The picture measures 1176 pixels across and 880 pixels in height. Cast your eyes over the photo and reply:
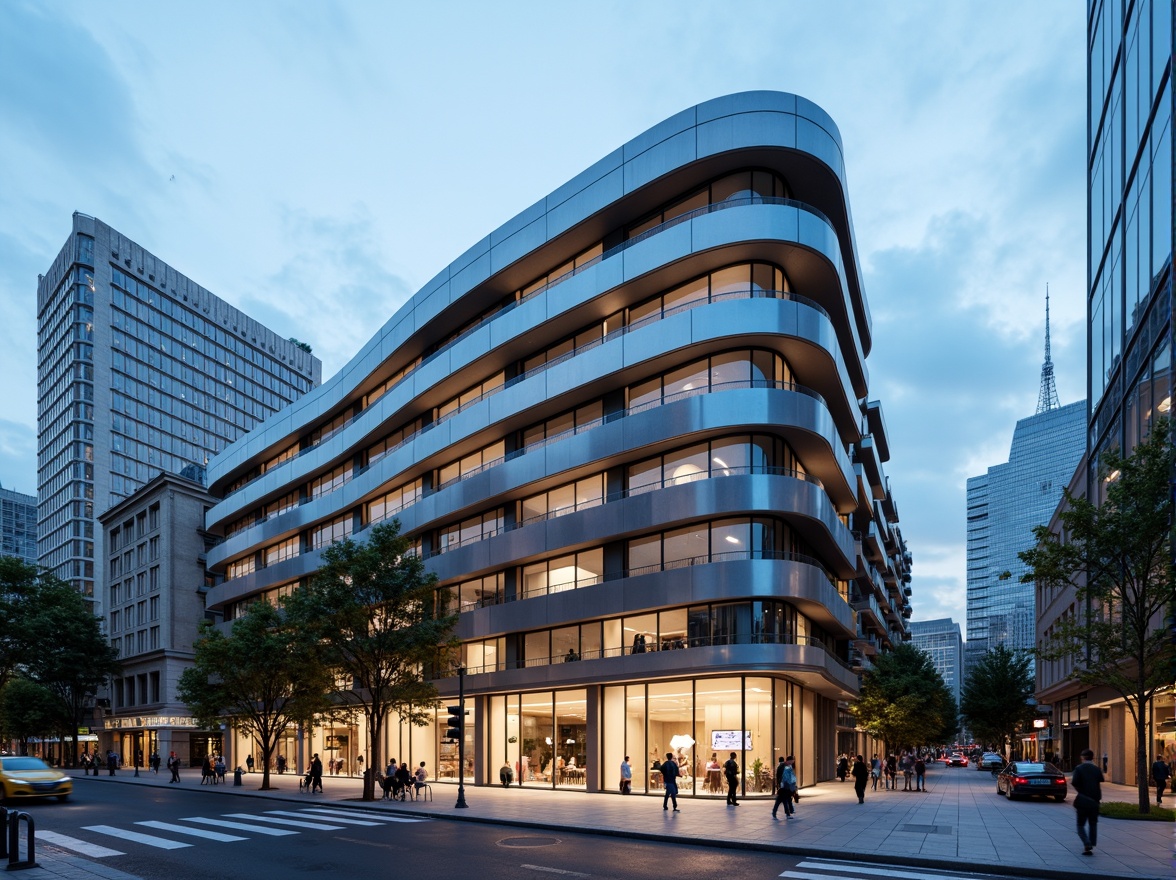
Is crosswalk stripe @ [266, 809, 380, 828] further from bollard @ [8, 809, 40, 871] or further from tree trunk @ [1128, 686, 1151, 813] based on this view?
tree trunk @ [1128, 686, 1151, 813]

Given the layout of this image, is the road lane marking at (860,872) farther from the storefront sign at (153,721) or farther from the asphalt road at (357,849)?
the storefront sign at (153,721)

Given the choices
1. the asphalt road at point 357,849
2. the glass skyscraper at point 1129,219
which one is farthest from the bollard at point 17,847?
the glass skyscraper at point 1129,219

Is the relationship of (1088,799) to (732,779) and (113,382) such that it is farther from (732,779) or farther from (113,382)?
(113,382)

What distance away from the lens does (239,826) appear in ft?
76.7

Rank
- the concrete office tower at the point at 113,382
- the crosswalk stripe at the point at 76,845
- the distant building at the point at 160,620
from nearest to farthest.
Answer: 1. the crosswalk stripe at the point at 76,845
2. the distant building at the point at 160,620
3. the concrete office tower at the point at 113,382

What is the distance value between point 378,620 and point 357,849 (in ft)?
54.4

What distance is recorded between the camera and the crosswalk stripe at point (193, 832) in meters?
20.6

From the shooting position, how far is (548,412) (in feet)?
128

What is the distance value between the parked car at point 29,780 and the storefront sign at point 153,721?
40.6 meters

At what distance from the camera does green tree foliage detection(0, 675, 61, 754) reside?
73250 millimetres

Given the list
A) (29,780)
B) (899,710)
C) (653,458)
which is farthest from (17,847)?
(899,710)

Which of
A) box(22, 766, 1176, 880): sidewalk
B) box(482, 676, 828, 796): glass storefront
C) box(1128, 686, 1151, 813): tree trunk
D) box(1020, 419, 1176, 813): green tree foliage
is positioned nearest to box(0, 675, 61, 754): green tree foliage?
box(22, 766, 1176, 880): sidewalk

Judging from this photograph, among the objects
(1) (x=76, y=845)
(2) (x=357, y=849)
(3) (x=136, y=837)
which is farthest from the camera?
(3) (x=136, y=837)

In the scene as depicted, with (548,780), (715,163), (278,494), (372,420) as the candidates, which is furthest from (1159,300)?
(278,494)
